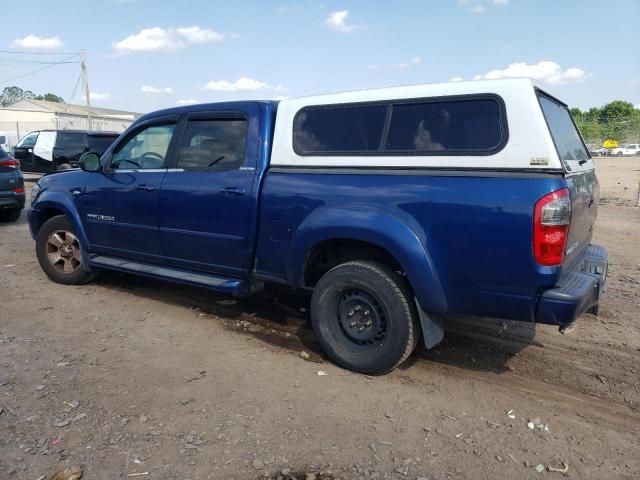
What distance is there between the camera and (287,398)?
3.45 meters

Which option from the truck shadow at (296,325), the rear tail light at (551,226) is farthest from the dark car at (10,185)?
the rear tail light at (551,226)

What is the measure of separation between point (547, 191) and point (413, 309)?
1215 mm

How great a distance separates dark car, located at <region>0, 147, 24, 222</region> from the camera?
9.49 m

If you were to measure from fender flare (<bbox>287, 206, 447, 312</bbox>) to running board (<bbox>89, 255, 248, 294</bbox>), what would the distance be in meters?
0.88

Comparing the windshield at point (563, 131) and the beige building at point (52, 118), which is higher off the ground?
the beige building at point (52, 118)

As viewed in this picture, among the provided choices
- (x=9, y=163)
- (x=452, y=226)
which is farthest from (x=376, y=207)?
(x=9, y=163)

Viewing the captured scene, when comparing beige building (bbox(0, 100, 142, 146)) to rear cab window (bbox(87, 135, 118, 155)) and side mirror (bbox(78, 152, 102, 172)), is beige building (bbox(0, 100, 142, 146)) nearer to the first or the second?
rear cab window (bbox(87, 135, 118, 155))

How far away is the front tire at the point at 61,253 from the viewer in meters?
5.77

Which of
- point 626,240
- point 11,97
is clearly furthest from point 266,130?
point 11,97

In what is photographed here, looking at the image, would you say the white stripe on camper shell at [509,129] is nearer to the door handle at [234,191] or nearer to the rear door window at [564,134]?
the rear door window at [564,134]

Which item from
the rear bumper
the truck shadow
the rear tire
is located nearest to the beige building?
the rear tire

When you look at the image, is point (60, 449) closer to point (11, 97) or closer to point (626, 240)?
point (626, 240)

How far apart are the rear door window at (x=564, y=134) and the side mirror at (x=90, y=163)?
4.22 metres

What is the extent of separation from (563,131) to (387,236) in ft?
5.44
